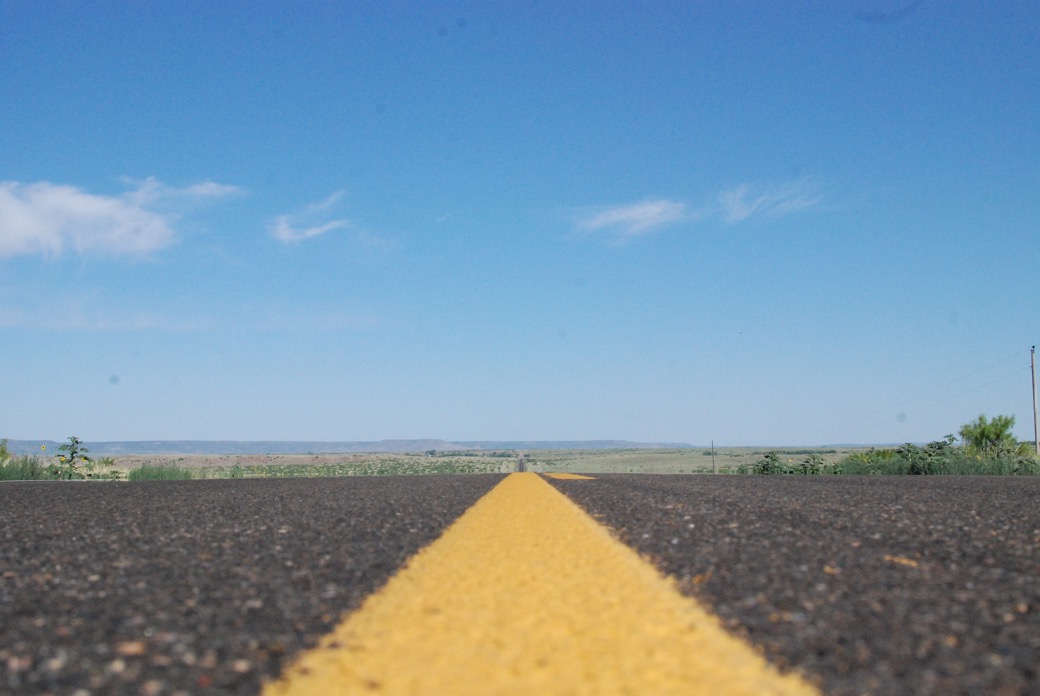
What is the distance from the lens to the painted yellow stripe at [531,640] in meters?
3.27

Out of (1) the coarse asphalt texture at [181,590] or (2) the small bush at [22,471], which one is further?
(2) the small bush at [22,471]

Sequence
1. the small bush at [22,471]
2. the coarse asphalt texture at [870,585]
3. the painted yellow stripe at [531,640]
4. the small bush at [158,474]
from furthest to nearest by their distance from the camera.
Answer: the small bush at [158,474]
the small bush at [22,471]
the coarse asphalt texture at [870,585]
the painted yellow stripe at [531,640]

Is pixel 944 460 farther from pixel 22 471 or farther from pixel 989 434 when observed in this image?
pixel 22 471

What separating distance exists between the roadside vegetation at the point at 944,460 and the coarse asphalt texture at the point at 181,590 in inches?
905

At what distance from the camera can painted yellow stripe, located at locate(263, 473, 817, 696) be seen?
10.7ft

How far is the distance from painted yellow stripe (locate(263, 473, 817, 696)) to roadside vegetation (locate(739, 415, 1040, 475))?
85.2 ft

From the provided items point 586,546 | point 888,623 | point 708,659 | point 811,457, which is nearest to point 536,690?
point 708,659

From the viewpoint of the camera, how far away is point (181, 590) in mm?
5281

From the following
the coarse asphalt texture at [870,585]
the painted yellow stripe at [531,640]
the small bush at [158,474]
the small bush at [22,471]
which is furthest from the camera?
the small bush at [158,474]

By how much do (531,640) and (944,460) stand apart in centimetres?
2903

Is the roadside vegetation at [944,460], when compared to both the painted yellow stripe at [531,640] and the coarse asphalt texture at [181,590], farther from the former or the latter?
the painted yellow stripe at [531,640]

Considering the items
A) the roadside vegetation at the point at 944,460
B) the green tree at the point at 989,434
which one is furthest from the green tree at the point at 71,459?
the green tree at the point at 989,434

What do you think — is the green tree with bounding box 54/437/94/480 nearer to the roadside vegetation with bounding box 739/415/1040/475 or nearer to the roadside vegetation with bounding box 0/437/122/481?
the roadside vegetation with bounding box 0/437/122/481

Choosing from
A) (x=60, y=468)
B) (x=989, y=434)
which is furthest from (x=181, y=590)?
(x=989, y=434)
